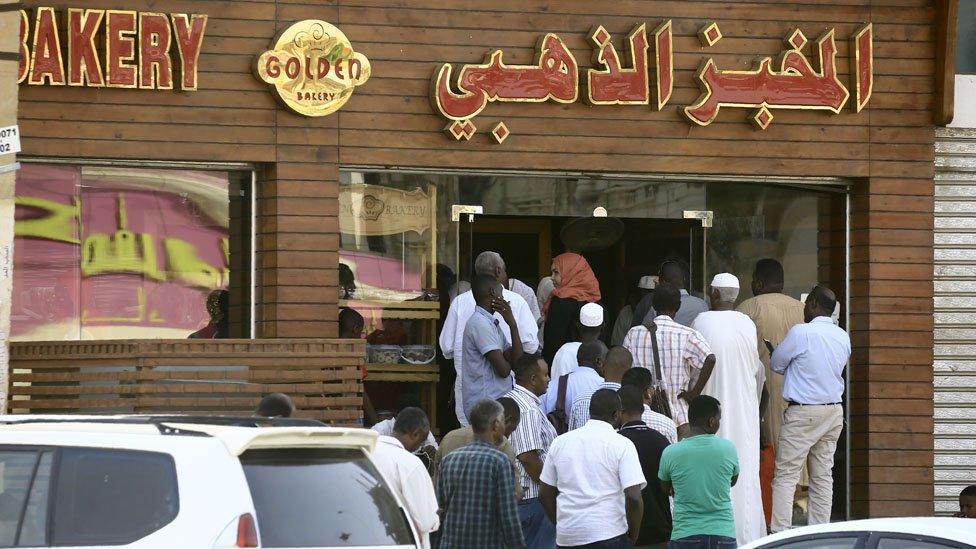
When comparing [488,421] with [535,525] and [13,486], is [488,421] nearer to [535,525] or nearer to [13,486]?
[535,525]

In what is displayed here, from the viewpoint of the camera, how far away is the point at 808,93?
1336cm

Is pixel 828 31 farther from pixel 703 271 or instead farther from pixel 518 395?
pixel 518 395

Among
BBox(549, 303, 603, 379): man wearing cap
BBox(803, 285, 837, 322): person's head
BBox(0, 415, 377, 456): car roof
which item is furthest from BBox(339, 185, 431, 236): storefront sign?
BBox(0, 415, 377, 456): car roof

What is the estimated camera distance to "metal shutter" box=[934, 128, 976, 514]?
1378cm

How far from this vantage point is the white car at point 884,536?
648 centimetres

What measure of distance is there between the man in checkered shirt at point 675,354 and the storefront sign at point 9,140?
15.5 ft

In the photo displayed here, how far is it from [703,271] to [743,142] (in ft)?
5.61

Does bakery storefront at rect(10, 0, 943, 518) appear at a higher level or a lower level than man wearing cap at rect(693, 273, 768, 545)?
higher

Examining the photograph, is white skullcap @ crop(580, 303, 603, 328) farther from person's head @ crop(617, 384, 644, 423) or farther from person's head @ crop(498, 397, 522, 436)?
person's head @ crop(498, 397, 522, 436)

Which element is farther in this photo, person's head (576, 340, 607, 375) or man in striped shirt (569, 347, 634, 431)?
person's head (576, 340, 607, 375)

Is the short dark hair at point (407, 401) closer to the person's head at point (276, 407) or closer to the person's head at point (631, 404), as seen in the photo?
the person's head at point (631, 404)

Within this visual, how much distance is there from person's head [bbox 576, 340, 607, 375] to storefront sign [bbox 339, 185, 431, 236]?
2.60m

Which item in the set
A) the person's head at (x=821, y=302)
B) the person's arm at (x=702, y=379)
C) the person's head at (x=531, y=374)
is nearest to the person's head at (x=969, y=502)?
the person's head at (x=821, y=302)

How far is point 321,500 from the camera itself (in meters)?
6.64
